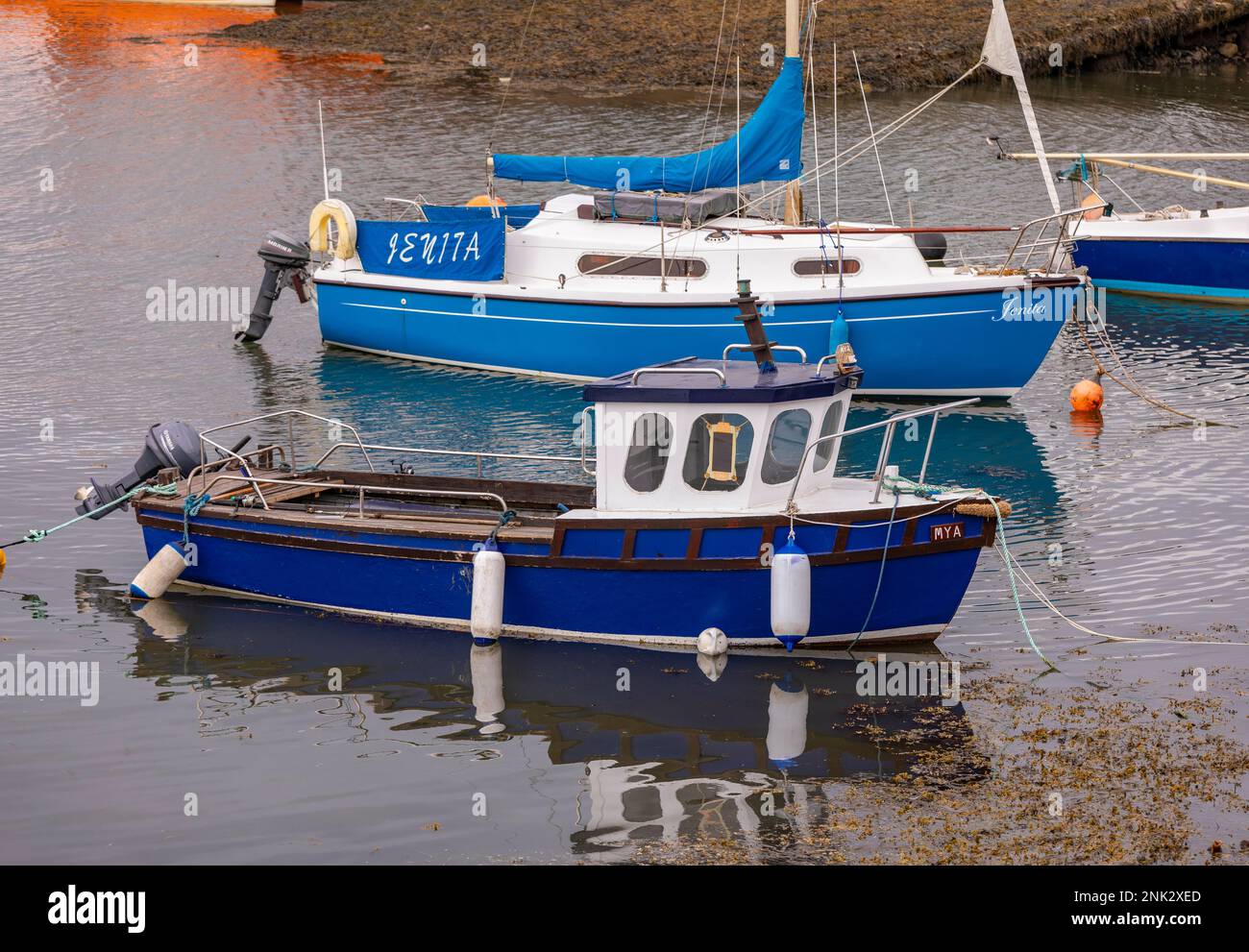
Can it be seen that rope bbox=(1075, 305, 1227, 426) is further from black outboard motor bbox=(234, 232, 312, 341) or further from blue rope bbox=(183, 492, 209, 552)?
blue rope bbox=(183, 492, 209, 552)

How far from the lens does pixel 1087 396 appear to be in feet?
85.4

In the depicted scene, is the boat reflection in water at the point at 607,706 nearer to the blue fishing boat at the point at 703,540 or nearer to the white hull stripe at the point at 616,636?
the white hull stripe at the point at 616,636

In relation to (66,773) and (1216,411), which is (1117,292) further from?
(66,773)

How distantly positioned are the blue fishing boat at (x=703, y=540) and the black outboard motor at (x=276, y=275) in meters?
12.6

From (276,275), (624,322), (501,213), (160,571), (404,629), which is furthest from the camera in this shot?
(276,275)

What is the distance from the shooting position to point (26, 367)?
28.4m

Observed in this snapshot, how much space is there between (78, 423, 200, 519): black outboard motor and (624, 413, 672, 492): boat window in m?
6.03

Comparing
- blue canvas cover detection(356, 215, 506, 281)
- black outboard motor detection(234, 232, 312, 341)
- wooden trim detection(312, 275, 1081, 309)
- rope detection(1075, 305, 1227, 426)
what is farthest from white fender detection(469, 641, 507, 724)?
black outboard motor detection(234, 232, 312, 341)

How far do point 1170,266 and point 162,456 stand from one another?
22956 millimetres

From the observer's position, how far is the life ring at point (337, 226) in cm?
2886

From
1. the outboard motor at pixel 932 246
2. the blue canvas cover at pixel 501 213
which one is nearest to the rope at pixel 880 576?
the outboard motor at pixel 932 246

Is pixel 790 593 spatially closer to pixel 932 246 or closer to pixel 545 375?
pixel 932 246

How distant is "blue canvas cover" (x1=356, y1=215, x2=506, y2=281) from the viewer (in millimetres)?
27516

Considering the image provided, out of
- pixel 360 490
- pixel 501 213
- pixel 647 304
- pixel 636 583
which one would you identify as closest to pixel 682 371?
pixel 636 583
